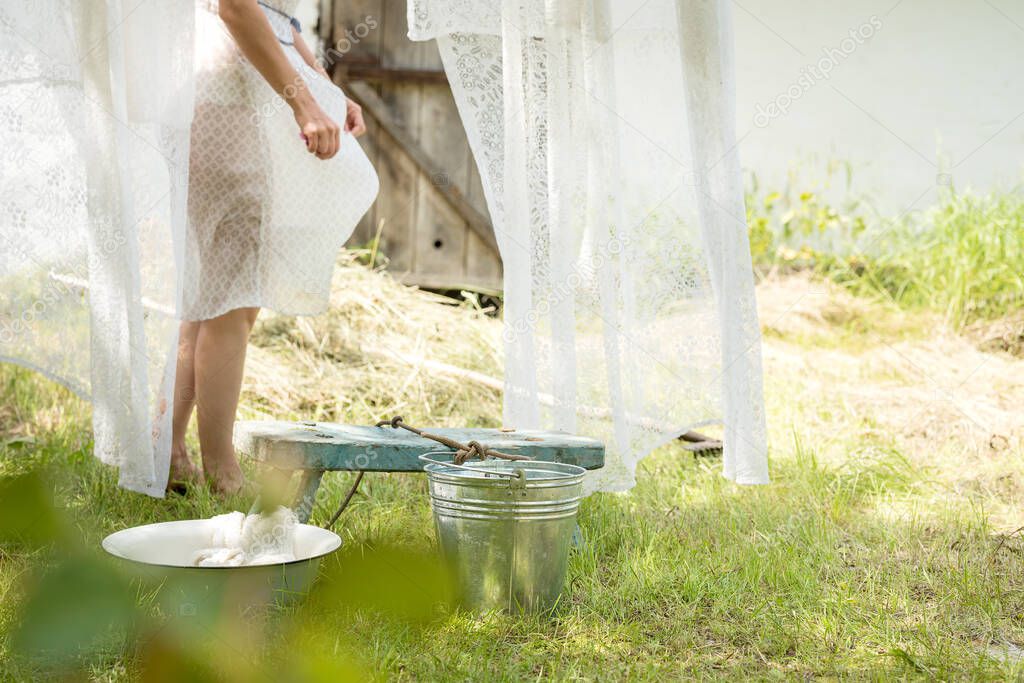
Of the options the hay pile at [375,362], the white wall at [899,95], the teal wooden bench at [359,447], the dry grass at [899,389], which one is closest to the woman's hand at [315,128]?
the teal wooden bench at [359,447]

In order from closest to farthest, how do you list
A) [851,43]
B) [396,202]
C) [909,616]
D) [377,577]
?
[377,577] → [909,616] → [396,202] → [851,43]

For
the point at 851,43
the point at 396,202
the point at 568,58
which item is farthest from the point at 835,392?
the point at 851,43

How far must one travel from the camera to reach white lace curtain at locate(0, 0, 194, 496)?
1938 millimetres

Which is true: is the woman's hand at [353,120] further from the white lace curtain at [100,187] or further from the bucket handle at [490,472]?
the bucket handle at [490,472]

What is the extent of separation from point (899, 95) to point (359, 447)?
5733 mm

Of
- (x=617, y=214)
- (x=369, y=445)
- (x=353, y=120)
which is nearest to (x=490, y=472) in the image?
(x=369, y=445)

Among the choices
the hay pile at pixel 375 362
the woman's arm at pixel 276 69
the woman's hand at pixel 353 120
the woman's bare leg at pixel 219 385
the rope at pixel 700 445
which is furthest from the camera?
the hay pile at pixel 375 362

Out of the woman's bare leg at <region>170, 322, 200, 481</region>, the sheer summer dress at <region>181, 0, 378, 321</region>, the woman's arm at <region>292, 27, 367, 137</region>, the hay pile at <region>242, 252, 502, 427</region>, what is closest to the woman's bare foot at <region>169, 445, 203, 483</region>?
the woman's bare leg at <region>170, 322, 200, 481</region>

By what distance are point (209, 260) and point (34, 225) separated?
45 cm

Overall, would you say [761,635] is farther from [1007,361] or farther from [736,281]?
[1007,361]

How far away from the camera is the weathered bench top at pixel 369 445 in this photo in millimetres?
1815

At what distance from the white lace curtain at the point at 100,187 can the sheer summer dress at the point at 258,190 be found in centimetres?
29

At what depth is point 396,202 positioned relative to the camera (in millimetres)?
5504

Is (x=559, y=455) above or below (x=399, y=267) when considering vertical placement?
below
